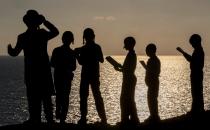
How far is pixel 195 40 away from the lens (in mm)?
12438

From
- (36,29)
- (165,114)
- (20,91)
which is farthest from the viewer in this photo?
(20,91)

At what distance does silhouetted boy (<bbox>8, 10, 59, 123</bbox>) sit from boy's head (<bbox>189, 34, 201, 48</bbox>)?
4353 mm

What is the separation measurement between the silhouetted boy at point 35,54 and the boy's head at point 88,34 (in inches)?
54.4

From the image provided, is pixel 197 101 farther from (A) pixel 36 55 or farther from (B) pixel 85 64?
(A) pixel 36 55

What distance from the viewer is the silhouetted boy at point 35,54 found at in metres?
10.0

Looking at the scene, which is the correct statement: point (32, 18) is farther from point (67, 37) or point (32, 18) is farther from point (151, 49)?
point (151, 49)

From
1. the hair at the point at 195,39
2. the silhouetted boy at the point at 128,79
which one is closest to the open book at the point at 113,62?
the silhouetted boy at the point at 128,79

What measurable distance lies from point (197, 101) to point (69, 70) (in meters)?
4.19

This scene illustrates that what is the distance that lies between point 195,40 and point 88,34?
3244 millimetres

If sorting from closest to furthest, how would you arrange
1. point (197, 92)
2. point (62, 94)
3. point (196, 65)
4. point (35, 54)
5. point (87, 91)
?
point (35, 54) < point (62, 94) < point (87, 91) < point (196, 65) < point (197, 92)

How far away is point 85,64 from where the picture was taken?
11.7 meters

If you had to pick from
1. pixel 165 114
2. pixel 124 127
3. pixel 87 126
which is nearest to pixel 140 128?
pixel 124 127

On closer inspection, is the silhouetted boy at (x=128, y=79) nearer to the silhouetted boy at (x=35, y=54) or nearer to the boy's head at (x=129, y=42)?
the boy's head at (x=129, y=42)

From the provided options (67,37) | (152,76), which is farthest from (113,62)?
(152,76)
